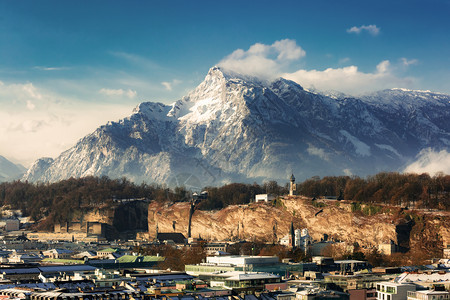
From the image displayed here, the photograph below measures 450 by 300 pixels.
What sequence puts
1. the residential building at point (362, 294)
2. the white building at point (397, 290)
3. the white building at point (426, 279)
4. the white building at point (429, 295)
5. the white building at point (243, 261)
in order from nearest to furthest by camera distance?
the white building at point (429, 295) < the white building at point (397, 290) < the white building at point (426, 279) < the residential building at point (362, 294) < the white building at point (243, 261)

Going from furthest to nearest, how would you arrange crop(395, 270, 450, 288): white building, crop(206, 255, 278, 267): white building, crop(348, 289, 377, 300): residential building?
crop(206, 255, 278, 267): white building
crop(348, 289, 377, 300): residential building
crop(395, 270, 450, 288): white building

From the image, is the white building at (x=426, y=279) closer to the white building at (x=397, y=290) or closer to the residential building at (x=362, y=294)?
the residential building at (x=362, y=294)

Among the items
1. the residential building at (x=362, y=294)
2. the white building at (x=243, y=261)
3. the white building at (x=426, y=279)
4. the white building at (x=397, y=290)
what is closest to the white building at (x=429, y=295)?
the white building at (x=397, y=290)

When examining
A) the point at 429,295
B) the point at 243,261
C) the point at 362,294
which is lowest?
the point at 362,294

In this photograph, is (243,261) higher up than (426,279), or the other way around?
(243,261)

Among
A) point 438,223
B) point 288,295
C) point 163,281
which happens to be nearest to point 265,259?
point 163,281

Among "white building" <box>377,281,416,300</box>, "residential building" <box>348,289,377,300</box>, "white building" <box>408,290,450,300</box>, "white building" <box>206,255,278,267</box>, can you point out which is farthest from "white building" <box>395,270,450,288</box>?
"white building" <box>206,255,278,267</box>

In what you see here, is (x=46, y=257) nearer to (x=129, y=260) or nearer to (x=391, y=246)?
(x=129, y=260)

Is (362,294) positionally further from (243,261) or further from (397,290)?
(243,261)

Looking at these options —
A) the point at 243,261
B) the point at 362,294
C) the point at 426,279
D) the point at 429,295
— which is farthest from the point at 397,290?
the point at 243,261

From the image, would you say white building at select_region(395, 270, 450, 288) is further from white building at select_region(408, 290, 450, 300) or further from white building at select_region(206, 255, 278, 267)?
white building at select_region(206, 255, 278, 267)

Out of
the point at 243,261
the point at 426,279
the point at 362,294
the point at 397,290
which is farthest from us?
the point at 243,261

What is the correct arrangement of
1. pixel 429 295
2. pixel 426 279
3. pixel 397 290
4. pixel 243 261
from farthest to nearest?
pixel 243 261 → pixel 426 279 → pixel 397 290 → pixel 429 295
